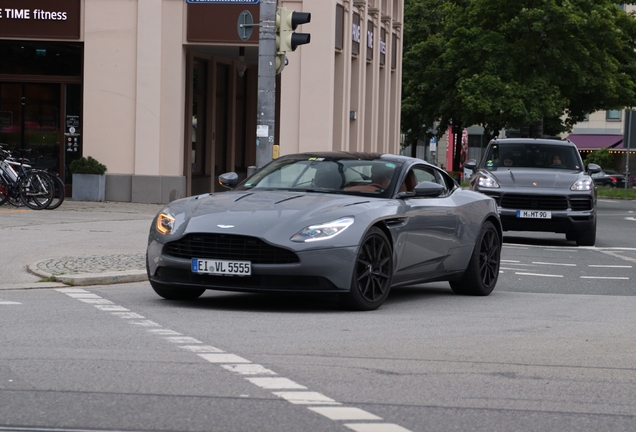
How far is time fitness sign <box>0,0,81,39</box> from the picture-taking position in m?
25.7

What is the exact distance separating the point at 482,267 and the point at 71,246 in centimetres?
532

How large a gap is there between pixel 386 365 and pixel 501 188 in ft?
41.9

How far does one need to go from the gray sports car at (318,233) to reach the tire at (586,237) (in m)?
8.71

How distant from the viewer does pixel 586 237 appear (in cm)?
1967

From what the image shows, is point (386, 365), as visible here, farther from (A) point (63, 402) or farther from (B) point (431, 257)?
(B) point (431, 257)

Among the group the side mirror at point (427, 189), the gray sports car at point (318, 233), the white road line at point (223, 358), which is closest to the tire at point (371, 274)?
the gray sports car at point (318, 233)

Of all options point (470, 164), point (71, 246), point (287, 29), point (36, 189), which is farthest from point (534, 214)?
point (36, 189)

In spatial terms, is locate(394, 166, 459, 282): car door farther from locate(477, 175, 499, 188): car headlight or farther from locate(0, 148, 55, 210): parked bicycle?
locate(0, 148, 55, 210): parked bicycle

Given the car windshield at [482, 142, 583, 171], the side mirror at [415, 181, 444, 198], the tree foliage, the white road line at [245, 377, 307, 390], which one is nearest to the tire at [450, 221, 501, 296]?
the side mirror at [415, 181, 444, 198]

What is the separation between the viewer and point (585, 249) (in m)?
19.1

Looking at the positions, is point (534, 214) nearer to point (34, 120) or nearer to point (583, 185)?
point (583, 185)

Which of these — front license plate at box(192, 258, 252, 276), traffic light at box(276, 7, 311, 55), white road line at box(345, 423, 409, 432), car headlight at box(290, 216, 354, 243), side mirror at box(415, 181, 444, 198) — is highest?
traffic light at box(276, 7, 311, 55)

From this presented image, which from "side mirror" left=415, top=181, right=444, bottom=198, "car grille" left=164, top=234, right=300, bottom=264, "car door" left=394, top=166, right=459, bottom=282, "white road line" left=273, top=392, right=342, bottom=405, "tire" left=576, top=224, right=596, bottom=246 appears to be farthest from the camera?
"tire" left=576, top=224, right=596, bottom=246

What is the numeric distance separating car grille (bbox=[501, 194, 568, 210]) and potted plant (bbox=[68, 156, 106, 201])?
9848mm
